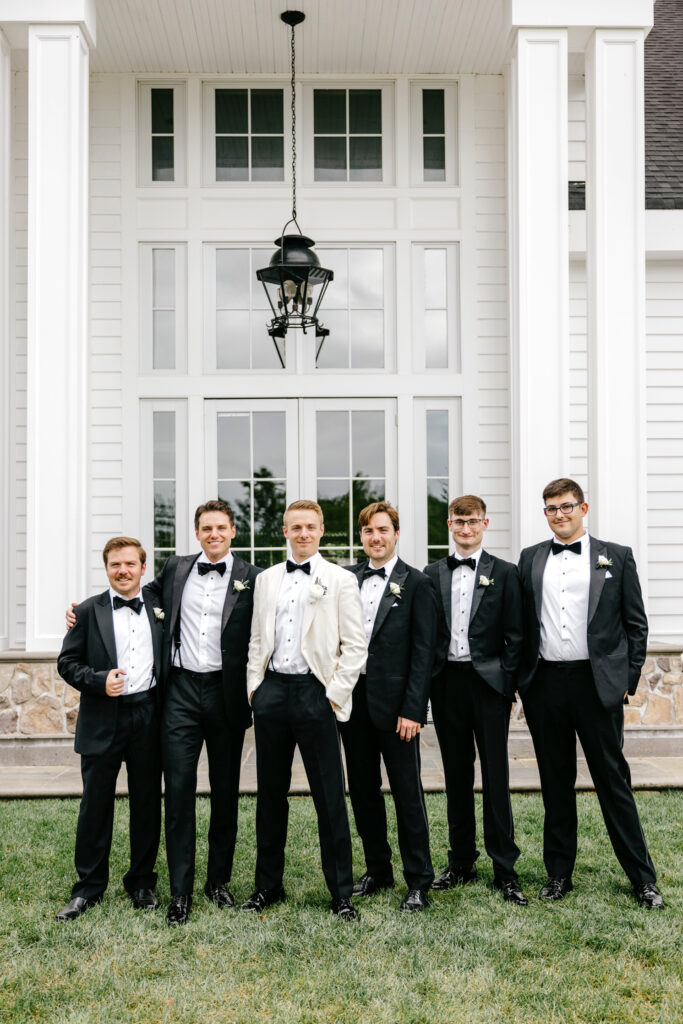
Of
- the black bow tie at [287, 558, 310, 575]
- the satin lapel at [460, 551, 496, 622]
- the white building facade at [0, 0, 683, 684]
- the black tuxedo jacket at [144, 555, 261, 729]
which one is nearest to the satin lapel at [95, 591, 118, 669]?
the black tuxedo jacket at [144, 555, 261, 729]

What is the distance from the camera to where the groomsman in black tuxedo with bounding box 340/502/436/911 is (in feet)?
15.0

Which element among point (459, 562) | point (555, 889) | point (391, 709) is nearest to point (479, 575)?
point (459, 562)

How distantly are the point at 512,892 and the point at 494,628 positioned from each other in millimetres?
1287

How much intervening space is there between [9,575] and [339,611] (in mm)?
5118

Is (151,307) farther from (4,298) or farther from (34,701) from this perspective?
(34,701)

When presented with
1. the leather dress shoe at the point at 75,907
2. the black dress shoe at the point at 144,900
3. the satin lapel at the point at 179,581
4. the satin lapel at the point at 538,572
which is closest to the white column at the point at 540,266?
the satin lapel at the point at 538,572

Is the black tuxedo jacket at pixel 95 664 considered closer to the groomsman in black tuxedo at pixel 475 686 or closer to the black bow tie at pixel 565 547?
the groomsman in black tuxedo at pixel 475 686

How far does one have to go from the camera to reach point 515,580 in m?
4.79

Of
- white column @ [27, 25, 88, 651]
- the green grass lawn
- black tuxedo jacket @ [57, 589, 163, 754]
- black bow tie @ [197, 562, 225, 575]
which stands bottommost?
the green grass lawn

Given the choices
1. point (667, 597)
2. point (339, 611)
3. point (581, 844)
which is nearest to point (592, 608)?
point (339, 611)

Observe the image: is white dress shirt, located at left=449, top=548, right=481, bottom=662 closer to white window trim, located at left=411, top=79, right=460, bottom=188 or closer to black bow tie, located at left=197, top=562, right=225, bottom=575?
black bow tie, located at left=197, top=562, right=225, bottom=575

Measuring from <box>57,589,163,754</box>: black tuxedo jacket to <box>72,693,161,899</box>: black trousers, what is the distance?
55 millimetres

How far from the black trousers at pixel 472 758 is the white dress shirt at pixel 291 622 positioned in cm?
82

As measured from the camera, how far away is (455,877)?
15.9ft
